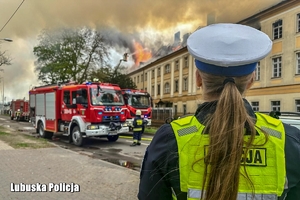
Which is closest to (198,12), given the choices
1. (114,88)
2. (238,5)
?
(238,5)

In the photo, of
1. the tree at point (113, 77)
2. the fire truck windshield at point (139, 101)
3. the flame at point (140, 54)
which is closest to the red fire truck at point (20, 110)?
the tree at point (113, 77)

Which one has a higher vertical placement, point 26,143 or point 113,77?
point 113,77

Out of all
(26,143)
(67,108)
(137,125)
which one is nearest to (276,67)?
(137,125)

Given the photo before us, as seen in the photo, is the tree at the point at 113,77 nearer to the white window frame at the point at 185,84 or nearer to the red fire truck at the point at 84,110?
the white window frame at the point at 185,84

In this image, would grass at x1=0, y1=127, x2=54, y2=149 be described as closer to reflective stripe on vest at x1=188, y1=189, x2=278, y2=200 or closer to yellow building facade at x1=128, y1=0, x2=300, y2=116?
yellow building facade at x1=128, y1=0, x2=300, y2=116

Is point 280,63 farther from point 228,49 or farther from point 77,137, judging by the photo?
point 228,49

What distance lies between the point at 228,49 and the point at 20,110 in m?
33.5

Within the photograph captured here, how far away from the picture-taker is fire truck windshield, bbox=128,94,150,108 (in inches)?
623

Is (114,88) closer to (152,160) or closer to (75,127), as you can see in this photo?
(75,127)

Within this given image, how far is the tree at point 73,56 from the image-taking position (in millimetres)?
30359

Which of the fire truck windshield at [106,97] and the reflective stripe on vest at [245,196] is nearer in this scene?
→ the reflective stripe on vest at [245,196]

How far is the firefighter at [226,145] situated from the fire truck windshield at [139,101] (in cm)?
1459

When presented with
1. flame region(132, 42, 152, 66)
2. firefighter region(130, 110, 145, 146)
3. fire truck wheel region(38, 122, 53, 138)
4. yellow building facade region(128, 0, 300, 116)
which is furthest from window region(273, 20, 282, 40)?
flame region(132, 42, 152, 66)

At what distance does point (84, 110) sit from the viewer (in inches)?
426
